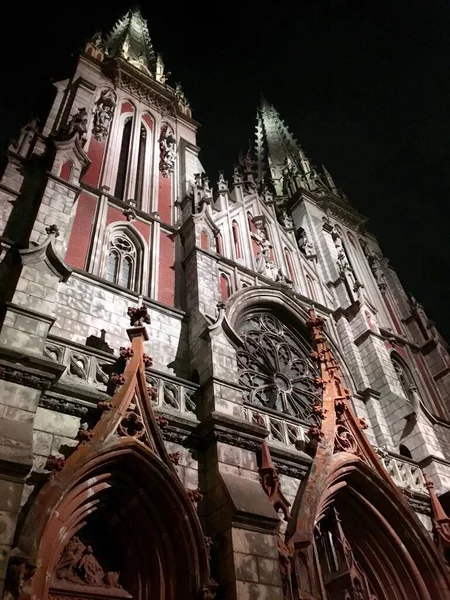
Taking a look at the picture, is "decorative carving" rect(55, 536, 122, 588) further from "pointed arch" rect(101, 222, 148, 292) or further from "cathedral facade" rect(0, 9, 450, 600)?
"pointed arch" rect(101, 222, 148, 292)

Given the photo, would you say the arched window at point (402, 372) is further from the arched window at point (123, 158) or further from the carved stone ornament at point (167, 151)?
the arched window at point (123, 158)

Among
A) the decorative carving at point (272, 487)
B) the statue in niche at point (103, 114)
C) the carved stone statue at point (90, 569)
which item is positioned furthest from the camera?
the statue in niche at point (103, 114)

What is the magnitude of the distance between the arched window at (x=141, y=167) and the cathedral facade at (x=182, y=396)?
0.07 meters

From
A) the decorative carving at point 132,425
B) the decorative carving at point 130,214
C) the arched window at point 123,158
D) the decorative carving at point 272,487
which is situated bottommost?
the decorative carving at point 272,487

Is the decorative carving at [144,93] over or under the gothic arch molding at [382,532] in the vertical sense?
over

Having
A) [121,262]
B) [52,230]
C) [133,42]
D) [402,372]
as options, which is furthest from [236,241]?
[133,42]

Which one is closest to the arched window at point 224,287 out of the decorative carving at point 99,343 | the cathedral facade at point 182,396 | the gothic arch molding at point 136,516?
the cathedral facade at point 182,396

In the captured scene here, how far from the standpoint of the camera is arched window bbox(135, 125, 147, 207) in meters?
14.2

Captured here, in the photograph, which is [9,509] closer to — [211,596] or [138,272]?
[211,596]

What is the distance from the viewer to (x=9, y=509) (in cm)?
519

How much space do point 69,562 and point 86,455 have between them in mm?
1283

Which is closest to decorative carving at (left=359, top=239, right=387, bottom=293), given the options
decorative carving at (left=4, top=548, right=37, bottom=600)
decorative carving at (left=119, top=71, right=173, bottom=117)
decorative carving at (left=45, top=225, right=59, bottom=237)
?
decorative carving at (left=119, top=71, right=173, bottom=117)

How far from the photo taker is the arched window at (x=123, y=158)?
14235mm

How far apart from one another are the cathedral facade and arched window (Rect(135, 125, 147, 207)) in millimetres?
70
